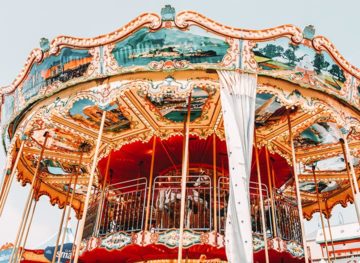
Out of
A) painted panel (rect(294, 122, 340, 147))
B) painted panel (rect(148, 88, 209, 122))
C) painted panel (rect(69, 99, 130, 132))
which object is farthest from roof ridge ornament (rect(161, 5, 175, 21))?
painted panel (rect(294, 122, 340, 147))

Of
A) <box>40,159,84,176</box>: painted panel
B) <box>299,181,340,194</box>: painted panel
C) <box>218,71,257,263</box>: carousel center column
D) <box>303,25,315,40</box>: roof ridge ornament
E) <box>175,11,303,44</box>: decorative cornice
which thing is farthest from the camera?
<box>299,181,340,194</box>: painted panel

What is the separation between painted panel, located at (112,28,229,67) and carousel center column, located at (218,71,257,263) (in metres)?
0.47

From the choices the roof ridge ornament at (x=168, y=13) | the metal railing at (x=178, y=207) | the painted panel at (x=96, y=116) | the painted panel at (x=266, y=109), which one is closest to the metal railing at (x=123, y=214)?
the metal railing at (x=178, y=207)

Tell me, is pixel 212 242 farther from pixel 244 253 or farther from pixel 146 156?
pixel 146 156

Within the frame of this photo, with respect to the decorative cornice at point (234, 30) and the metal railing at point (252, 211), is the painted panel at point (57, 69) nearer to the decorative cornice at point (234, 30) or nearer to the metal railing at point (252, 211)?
the decorative cornice at point (234, 30)

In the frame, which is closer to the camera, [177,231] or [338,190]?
[177,231]

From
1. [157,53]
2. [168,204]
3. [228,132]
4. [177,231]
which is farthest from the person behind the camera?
[168,204]

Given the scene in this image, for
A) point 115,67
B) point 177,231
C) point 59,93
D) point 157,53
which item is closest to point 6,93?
point 59,93

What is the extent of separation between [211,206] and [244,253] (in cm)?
278

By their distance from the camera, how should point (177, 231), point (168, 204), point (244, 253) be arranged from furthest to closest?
point (168, 204), point (177, 231), point (244, 253)

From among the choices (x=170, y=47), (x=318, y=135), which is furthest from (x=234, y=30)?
(x=318, y=135)

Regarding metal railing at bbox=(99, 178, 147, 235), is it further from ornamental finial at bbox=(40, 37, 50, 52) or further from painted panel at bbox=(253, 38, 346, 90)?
painted panel at bbox=(253, 38, 346, 90)

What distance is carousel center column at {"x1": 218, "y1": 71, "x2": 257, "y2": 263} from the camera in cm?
531

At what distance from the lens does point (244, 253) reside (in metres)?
5.21
